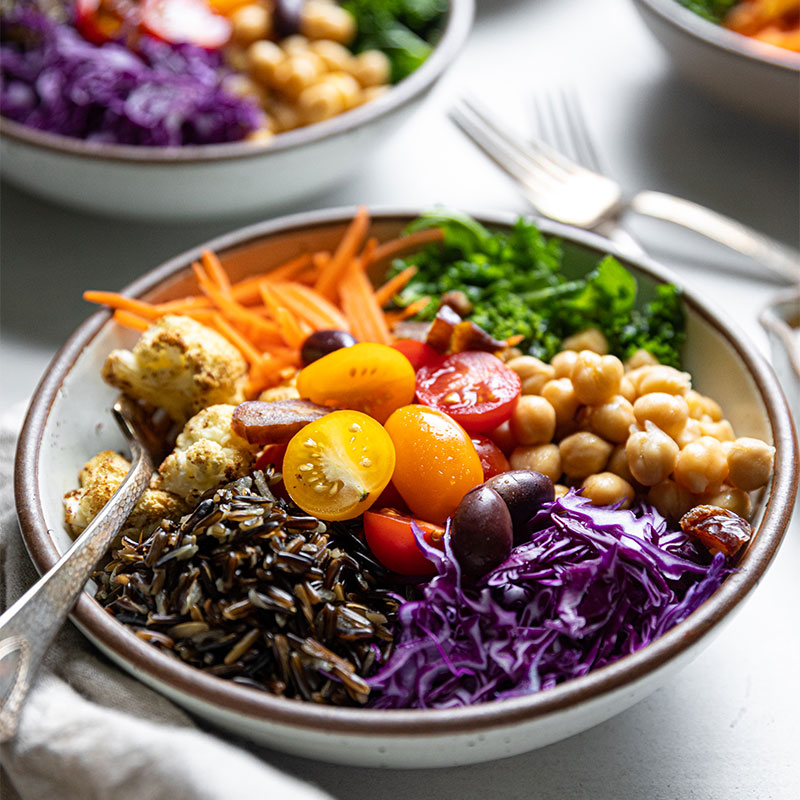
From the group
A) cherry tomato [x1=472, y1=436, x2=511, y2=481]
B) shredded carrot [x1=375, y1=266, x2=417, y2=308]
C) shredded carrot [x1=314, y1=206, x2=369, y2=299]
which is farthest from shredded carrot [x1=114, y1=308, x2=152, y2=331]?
cherry tomato [x1=472, y1=436, x2=511, y2=481]

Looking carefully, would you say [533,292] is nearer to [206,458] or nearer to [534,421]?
[534,421]

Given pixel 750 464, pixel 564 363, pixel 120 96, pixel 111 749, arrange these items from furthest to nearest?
pixel 120 96 < pixel 564 363 < pixel 750 464 < pixel 111 749

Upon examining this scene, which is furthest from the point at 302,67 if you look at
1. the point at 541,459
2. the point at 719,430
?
the point at 719,430

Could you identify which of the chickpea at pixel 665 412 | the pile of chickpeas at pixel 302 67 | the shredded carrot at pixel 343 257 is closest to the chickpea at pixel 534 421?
the chickpea at pixel 665 412

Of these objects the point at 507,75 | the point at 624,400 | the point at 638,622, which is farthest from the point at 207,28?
the point at 638,622

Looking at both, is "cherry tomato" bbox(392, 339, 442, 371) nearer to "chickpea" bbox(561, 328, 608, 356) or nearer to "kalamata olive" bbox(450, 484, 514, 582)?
"chickpea" bbox(561, 328, 608, 356)

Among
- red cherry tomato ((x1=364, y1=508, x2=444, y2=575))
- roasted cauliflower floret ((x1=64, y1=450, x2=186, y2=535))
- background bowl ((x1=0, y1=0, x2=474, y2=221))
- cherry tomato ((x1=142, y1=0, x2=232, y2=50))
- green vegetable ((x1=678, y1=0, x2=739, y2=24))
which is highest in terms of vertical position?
green vegetable ((x1=678, y1=0, x2=739, y2=24))
